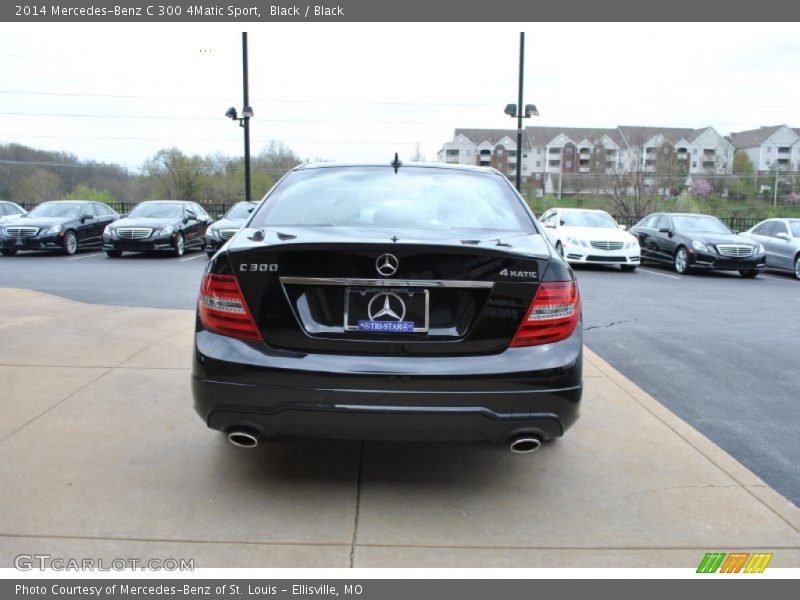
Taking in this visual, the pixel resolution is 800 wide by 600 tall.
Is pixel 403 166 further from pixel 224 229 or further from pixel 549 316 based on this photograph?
pixel 224 229

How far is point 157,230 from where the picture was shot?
651 inches

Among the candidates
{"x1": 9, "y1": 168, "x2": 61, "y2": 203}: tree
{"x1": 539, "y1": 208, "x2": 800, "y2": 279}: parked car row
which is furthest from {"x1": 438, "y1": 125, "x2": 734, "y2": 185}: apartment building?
{"x1": 539, "y1": 208, "x2": 800, "y2": 279}: parked car row

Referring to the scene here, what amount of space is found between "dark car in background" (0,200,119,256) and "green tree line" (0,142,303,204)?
22.7 m

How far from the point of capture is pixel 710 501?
11.2ft

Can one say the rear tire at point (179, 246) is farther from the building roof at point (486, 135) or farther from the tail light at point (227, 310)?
the building roof at point (486, 135)

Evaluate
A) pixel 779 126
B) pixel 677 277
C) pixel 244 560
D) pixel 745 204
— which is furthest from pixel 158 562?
pixel 779 126

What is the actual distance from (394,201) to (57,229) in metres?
15.6

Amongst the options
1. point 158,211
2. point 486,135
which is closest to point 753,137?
point 486,135

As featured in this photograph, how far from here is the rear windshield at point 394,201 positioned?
364 cm

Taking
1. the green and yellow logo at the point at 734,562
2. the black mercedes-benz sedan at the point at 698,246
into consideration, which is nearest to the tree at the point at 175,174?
the black mercedes-benz sedan at the point at 698,246

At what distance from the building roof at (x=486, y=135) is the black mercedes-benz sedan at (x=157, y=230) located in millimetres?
92408

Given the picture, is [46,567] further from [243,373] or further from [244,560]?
[243,373]

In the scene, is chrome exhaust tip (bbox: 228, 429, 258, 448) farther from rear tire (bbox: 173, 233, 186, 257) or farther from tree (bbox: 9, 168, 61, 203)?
tree (bbox: 9, 168, 61, 203)

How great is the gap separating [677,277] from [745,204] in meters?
52.4
